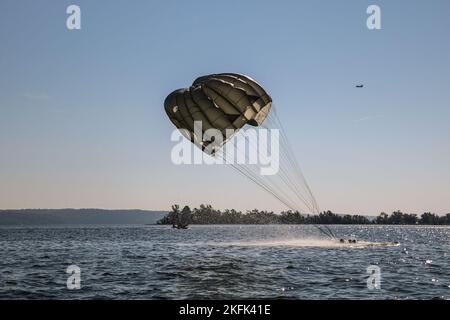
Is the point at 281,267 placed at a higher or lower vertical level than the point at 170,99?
lower

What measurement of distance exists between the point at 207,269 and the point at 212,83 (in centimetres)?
1544

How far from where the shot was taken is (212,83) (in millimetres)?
33000

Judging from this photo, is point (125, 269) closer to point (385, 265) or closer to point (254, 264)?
point (254, 264)

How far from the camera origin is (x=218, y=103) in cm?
3306

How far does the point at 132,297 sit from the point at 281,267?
719 inches

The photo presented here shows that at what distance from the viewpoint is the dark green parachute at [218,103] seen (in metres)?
32.9

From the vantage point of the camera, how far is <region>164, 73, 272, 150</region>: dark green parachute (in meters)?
32.9

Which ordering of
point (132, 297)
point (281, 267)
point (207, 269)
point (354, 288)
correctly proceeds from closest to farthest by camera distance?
point (132, 297)
point (354, 288)
point (207, 269)
point (281, 267)
